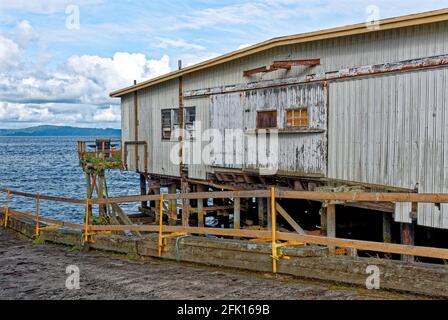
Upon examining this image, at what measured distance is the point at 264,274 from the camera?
27.1 ft

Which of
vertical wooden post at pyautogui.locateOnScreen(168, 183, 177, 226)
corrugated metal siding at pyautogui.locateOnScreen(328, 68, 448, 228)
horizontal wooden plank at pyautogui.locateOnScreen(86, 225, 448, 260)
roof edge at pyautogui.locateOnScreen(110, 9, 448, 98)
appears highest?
roof edge at pyautogui.locateOnScreen(110, 9, 448, 98)

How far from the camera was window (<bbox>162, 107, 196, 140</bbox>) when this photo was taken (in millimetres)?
19734

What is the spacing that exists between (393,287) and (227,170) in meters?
11.2

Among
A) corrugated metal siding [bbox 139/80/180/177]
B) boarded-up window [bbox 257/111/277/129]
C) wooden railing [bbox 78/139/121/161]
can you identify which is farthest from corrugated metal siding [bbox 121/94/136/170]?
boarded-up window [bbox 257/111/277/129]

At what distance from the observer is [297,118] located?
1488 cm

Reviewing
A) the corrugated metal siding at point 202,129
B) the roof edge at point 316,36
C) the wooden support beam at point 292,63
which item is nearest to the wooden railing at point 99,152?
the roof edge at point 316,36

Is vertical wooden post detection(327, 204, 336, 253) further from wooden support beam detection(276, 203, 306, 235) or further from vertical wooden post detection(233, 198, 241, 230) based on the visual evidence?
vertical wooden post detection(233, 198, 241, 230)

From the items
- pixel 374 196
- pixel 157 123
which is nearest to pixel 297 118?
pixel 374 196

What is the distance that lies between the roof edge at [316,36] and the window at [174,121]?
1316 millimetres

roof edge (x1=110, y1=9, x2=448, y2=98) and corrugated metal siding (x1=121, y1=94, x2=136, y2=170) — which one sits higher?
roof edge (x1=110, y1=9, x2=448, y2=98)

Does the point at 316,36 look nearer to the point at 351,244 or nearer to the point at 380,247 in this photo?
the point at 351,244

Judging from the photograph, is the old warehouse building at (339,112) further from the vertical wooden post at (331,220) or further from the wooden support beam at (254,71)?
the vertical wooden post at (331,220)

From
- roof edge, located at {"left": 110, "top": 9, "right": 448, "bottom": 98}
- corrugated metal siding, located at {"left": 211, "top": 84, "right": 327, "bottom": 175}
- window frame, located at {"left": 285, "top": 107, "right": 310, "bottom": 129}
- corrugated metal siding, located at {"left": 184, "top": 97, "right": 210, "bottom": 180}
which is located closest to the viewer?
roof edge, located at {"left": 110, "top": 9, "right": 448, "bottom": 98}

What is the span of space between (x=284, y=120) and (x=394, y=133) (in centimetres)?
385
